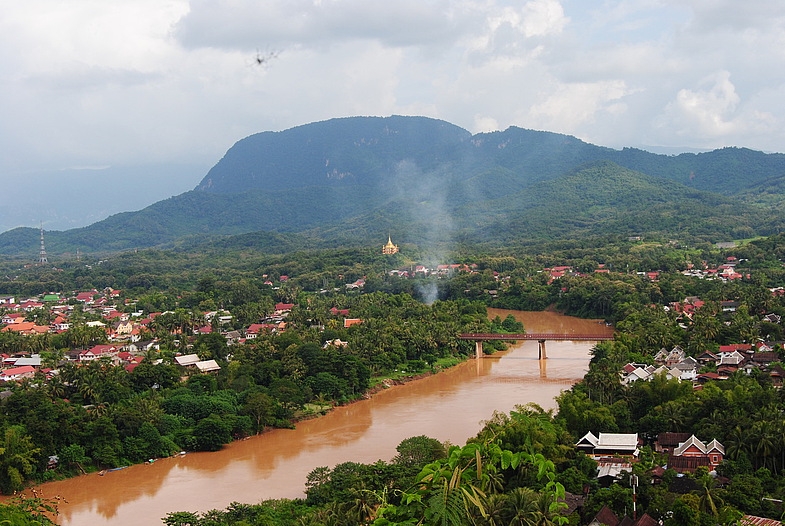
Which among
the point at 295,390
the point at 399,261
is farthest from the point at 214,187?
the point at 295,390

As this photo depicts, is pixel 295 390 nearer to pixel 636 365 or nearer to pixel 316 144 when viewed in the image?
pixel 636 365

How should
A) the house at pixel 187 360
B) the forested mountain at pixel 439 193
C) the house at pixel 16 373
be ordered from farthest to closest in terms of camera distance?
the forested mountain at pixel 439 193 < the house at pixel 187 360 < the house at pixel 16 373

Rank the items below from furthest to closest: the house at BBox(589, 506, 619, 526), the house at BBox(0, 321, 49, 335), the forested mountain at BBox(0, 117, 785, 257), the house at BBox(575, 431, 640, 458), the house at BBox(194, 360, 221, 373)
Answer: the forested mountain at BBox(0, 117, 785, 257) < the house at BBox(0, 321, 49, 335) < the house at BBox(194, 360, 221, 373) < the house at BBox(575, 431, 640, 458) < the house at BBox(589, 506, 619, 526)

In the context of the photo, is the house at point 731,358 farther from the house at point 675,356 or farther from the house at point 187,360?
the house at point 187,360

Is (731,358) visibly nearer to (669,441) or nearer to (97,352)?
(669,441)

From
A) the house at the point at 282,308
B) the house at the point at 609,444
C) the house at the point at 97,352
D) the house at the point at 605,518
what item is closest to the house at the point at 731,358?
the house at the point at 609,444

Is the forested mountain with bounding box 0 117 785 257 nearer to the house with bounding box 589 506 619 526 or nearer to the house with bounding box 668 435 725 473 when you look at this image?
the house with bounding box 668 435 725 473

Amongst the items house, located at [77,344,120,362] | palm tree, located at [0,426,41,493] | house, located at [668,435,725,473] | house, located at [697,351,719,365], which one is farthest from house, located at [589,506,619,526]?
house, located at [77,344,120,362]
